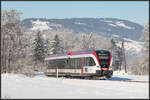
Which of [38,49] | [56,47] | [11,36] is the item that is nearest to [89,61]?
[11,36]

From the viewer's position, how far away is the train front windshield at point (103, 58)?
108ft

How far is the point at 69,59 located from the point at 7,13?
14.0 metres

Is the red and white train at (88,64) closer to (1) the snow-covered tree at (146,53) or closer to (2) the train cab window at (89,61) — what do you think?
(2) the train cab window at (89,61)

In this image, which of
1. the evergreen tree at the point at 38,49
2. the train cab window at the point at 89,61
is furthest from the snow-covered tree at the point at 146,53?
the evergreen tree at the point at 38,49

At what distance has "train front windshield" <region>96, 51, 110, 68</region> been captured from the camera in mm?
32844

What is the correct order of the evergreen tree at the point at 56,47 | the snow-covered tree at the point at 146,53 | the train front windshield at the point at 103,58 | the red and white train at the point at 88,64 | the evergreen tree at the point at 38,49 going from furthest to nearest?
the evergreen tree at the point at 56,47 → the evergreen tree at the point at 38,49 → the snow-covered tree at the point at 146,53 → the train front windshield at the point at 103,58 → the red and white train at the point at 88,64

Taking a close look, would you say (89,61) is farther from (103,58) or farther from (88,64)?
(103,58)

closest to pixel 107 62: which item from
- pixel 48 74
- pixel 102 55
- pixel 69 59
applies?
pixel 102 55

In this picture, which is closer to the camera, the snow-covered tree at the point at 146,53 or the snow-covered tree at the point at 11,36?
the snow-covered tree at the point at 11,36

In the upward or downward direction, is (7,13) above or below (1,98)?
above

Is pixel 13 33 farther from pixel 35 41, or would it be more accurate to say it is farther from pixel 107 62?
pixel 35 41

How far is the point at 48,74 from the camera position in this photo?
4534cm

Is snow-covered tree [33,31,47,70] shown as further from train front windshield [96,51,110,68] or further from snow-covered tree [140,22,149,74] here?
train front windshield [96,51,110,68]

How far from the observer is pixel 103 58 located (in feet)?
109
